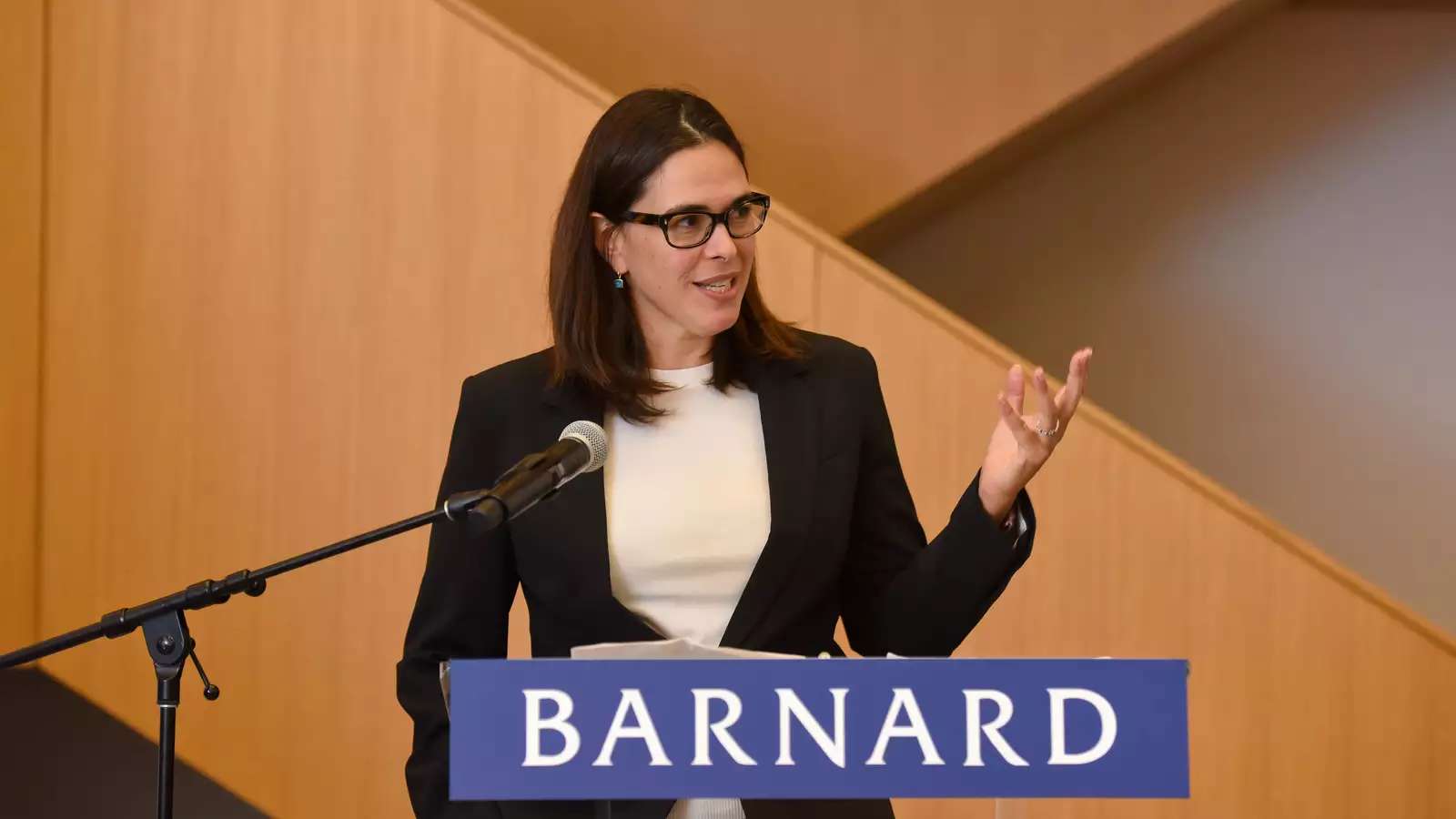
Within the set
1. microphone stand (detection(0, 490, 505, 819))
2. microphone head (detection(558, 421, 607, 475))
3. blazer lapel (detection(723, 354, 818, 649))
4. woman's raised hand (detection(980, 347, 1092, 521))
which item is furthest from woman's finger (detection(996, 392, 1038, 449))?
microphone stand (detection(0, 490, 505, 819))

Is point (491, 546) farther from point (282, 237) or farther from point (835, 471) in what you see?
point (282, 237)

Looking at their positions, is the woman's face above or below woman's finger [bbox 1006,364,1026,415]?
above

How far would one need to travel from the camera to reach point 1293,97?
4602mm

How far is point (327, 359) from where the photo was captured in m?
3.29

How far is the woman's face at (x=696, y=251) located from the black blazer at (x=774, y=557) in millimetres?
129

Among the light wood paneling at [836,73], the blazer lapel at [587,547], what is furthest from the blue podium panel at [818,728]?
the light wood paneling at [836,73]

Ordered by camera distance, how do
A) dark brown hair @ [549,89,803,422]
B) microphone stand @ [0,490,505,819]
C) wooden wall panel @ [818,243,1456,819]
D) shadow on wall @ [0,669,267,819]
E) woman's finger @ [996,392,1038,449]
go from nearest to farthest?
1. microphone stand @ [0,490,505,819]
2. woman's finger @ [996,392,1038,449]
3. dark brown hair @ [549,89,803,422]
4. wooden wall panel @ [818,243,1456,819]
5. shadow on wall @ [0,669,267,819]

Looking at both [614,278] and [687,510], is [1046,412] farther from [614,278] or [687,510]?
[614,278]

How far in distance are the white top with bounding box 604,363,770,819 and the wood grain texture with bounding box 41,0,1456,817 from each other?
4.68ft

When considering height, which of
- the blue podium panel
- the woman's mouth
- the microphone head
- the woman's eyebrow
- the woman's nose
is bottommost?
the blue podium panel

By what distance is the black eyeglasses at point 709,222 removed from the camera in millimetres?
1716

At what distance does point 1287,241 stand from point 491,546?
3554 mm

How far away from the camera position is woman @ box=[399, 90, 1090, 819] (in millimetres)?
1649

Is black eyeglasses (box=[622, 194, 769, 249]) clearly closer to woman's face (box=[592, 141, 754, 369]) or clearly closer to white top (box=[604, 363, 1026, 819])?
woman's face (box=[592, 141, 754, 369])
